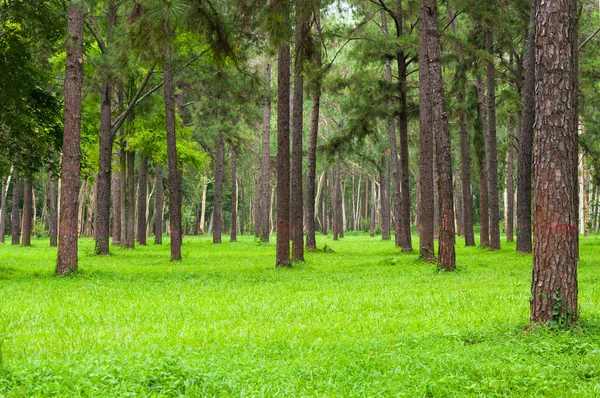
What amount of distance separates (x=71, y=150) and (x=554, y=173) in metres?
10.9

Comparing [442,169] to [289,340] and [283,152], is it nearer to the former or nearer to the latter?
[283,152]

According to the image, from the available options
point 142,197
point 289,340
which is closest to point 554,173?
point 289,340

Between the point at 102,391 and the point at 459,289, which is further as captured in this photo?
the point at 459,289

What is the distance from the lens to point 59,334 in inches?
290

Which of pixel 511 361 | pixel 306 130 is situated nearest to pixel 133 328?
pixel 511 361

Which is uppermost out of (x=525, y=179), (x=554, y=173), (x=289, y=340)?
(x=525, y=179)

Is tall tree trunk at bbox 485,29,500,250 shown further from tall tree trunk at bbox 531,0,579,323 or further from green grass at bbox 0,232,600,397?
tall tree trunk at bbox 531,0,579,323

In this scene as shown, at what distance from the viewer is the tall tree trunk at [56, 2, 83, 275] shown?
1443cm

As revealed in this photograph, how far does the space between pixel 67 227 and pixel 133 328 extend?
7403 mm

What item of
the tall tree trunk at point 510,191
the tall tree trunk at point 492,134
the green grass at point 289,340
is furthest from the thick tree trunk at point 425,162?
the tall tree trunk at point 510,191

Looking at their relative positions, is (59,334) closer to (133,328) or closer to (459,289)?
(133,328)

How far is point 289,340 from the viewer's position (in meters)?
7.11

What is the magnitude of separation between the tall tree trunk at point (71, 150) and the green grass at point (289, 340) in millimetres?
1305

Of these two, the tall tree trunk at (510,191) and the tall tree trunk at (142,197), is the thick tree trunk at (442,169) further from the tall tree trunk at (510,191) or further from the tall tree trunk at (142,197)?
the tall tree trunk at (142,197)
